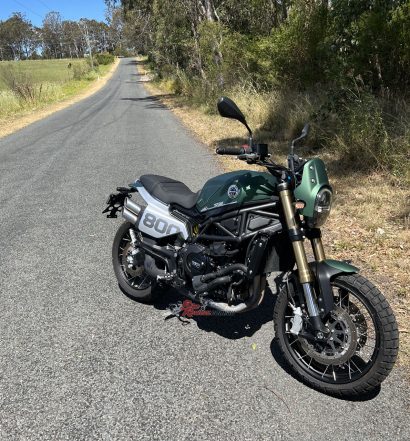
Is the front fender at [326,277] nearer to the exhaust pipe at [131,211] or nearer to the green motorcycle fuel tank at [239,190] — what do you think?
the green motorcycle fuel tank at [239,190]

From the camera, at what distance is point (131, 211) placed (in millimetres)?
3633

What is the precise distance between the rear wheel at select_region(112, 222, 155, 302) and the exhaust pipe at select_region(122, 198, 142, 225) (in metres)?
0.15

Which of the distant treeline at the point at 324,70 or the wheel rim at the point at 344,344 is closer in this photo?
the wheel rim at the point at 344,344

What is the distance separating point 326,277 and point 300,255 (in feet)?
0.63

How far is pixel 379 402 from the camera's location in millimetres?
2525

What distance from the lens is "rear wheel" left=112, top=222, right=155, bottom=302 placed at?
3666 mm

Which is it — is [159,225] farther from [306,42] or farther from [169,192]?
[306,42]

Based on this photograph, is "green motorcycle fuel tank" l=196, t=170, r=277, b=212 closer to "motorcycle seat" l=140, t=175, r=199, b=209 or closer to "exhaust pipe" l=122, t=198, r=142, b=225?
"motorcycle seat" l=140, t=175, r=199, b=209

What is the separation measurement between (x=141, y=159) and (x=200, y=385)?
7.49m

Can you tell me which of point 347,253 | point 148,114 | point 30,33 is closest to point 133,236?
point 347,253

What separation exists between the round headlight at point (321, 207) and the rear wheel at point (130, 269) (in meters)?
1.66

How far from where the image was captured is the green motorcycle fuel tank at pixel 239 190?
269 centimetres

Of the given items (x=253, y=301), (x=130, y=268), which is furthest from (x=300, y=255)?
(x=130, y=268)

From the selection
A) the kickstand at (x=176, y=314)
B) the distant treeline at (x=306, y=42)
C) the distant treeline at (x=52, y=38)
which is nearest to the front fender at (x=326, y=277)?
the kickstand at (x=176, y=314)
